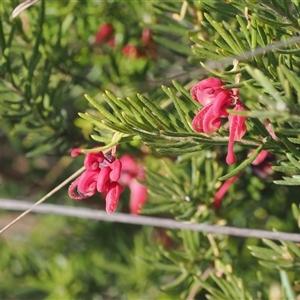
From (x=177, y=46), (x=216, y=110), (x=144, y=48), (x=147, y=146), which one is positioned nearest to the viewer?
(x=216, y=110)

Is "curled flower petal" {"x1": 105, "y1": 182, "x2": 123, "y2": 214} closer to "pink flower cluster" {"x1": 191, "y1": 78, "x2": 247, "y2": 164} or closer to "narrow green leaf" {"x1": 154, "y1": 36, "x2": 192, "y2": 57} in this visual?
"pink flower cluster" {"x1": 191, "y1": 78, "x2": 247, "y2": 164}

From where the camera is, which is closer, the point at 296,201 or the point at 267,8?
the point at 267,8

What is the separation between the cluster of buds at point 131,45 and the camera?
3.01ft

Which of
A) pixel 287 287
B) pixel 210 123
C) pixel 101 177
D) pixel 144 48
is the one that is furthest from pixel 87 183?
pixel 144 48

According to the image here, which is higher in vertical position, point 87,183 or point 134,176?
point 87,183

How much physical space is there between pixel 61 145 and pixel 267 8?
1.39ft

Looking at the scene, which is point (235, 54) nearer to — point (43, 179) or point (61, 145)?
point (61, 145)

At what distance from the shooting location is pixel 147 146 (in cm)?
63

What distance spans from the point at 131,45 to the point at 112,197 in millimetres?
479

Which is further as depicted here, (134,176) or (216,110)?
(134,176)

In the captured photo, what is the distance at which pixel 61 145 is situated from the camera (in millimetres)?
840

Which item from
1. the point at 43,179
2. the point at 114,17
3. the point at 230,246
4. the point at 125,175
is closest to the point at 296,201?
the point at 230,246

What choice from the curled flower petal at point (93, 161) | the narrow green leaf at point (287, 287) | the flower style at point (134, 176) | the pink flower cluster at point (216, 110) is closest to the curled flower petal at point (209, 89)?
the pink flower cluster at point (216, 110)

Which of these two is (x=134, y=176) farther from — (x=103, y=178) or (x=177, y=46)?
(x=103, y=178)
